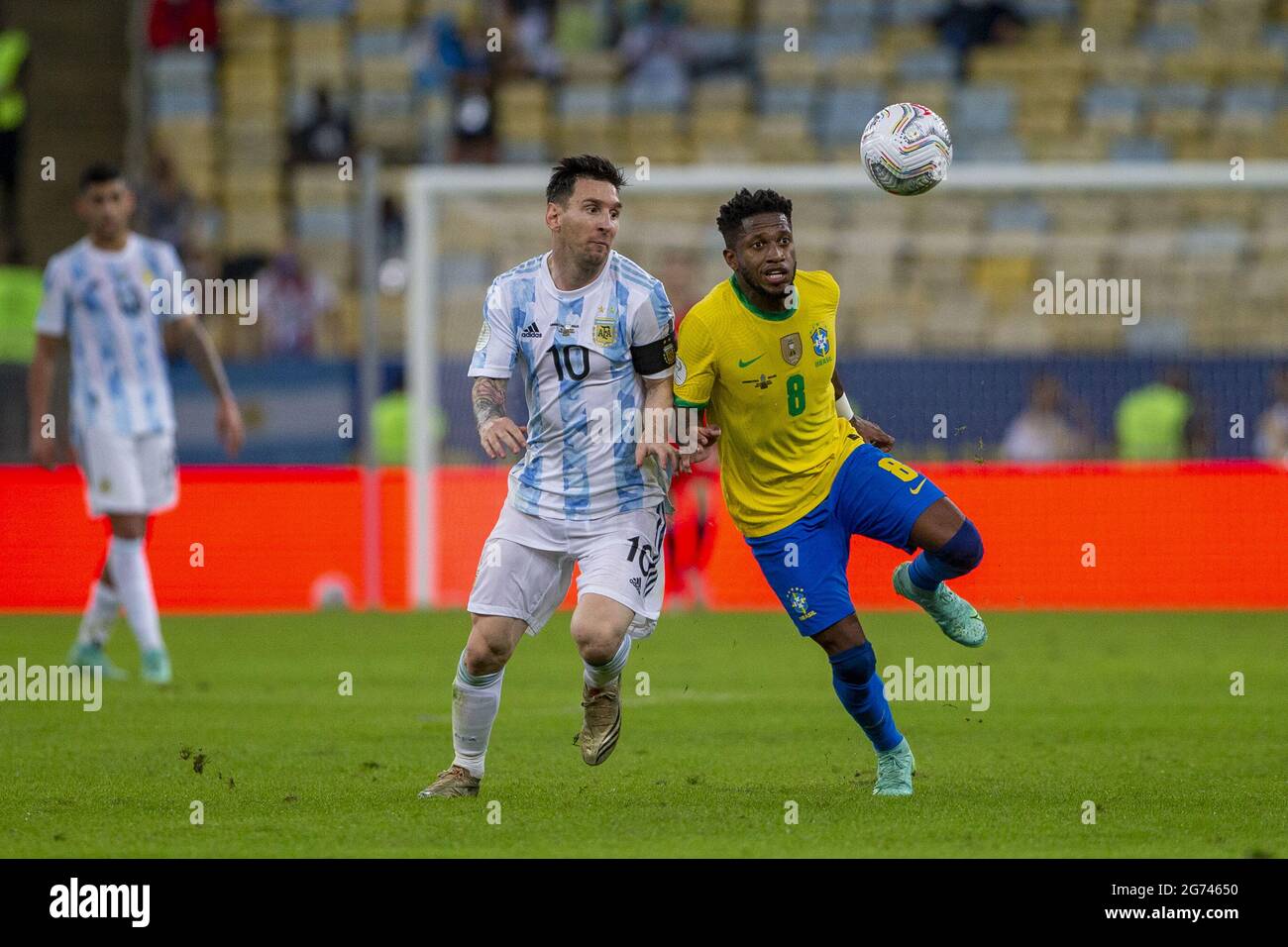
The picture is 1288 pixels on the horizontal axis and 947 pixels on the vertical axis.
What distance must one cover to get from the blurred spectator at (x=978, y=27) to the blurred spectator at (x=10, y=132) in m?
9.60

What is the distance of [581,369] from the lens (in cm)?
765

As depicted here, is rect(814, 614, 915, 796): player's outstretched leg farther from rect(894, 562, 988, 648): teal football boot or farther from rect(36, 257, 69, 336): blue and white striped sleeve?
rect(36, 257, 69, 336): blue and white striped sleeve

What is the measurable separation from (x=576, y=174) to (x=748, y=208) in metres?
0.63

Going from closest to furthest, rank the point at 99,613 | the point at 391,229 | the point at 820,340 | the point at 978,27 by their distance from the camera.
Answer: the point at 820,340 → the point at 99,613 → the point at 391,229 → the point at 978,27

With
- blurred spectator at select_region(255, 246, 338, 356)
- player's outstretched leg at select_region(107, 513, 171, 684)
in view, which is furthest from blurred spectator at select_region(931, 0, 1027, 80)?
Result: player's outstretched leg at select_region(107, 513, 171, 684)

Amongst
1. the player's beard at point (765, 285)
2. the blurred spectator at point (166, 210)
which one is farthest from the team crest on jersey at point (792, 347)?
the blurred spectator at point (166, 210)

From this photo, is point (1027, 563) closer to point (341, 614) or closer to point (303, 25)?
point (341, 614)

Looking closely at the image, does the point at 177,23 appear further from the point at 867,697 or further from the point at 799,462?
the point at 867,697

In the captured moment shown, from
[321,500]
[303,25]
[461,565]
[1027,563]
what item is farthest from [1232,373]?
[303,25]

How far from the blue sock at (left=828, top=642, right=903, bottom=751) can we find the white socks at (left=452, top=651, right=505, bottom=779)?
122 centimetres

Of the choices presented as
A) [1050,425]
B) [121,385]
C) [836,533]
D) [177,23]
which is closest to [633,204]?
[1050,425]

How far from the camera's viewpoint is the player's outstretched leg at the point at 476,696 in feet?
24.9

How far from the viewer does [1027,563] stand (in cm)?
1557

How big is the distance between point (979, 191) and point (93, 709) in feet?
28.7
